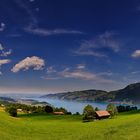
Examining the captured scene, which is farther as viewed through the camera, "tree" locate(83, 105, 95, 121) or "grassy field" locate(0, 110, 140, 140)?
"tree" locate(83, 105, 95, 121)

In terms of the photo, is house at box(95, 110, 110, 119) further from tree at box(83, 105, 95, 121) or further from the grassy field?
the grassy field

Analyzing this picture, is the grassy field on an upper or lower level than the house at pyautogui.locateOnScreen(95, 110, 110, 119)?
lower

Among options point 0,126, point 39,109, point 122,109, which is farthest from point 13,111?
point 0,126

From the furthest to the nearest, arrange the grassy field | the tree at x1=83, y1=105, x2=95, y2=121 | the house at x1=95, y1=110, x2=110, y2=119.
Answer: the house at x1=95, y1=110, x2=110, y2=119, the tree at x1=83, y1=105, x2=95, y2=121, the grassy field

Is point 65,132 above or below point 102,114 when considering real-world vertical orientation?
below

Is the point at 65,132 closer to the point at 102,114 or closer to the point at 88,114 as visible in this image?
the point at 88,114

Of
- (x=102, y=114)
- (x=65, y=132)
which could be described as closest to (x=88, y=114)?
(x=102, y=114)

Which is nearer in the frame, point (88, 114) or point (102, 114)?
point (88, 114)

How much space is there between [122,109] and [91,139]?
5881 inches

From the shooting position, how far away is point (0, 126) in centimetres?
4759

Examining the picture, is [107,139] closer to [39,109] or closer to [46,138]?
[46,138]

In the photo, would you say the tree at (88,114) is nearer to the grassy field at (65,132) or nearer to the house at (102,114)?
the house at (102,114)

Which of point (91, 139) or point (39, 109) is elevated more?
point (39, 109)

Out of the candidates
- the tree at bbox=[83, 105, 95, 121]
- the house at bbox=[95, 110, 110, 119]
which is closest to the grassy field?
the tree at bbox=[83, 105, 95, 121]
